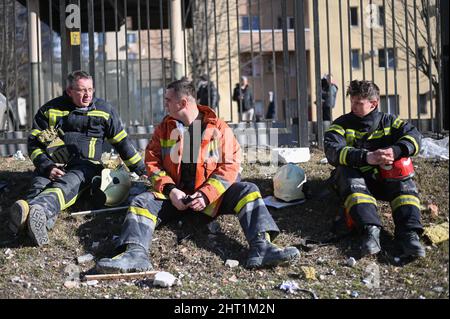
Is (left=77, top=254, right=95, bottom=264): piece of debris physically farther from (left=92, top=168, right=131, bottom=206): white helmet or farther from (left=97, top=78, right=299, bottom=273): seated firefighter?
(left=92, top=168, right=131, bottom=206): white helmet

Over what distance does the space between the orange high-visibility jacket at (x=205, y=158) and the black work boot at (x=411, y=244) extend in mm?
1338

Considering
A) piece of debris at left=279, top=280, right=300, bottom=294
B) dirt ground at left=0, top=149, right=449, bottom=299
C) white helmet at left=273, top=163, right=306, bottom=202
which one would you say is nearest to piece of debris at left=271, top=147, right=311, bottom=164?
dirt ground at left=0, top=149, right=449, bottom=299

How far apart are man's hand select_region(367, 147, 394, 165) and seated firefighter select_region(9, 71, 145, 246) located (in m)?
2.13

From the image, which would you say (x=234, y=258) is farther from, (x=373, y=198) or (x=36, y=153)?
(x=36, y=153)

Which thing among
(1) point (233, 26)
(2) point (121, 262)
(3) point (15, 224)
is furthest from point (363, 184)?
(1) point (233, 26)

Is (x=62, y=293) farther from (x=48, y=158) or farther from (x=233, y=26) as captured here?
(x=233, y=26)

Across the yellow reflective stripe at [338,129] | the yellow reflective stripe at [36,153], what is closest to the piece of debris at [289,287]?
the yellow reflective stripe at [338,129]

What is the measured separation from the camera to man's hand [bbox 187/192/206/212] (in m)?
4.59

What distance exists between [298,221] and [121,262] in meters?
1.62

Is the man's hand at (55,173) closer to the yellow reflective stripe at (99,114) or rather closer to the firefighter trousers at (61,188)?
the firefighter trousers at (61,188)

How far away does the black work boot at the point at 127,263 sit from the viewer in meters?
4.25

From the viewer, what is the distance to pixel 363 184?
476 centimetres

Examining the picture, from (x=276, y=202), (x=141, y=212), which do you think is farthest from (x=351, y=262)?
(x=141, y=212)

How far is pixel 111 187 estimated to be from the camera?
538cm
